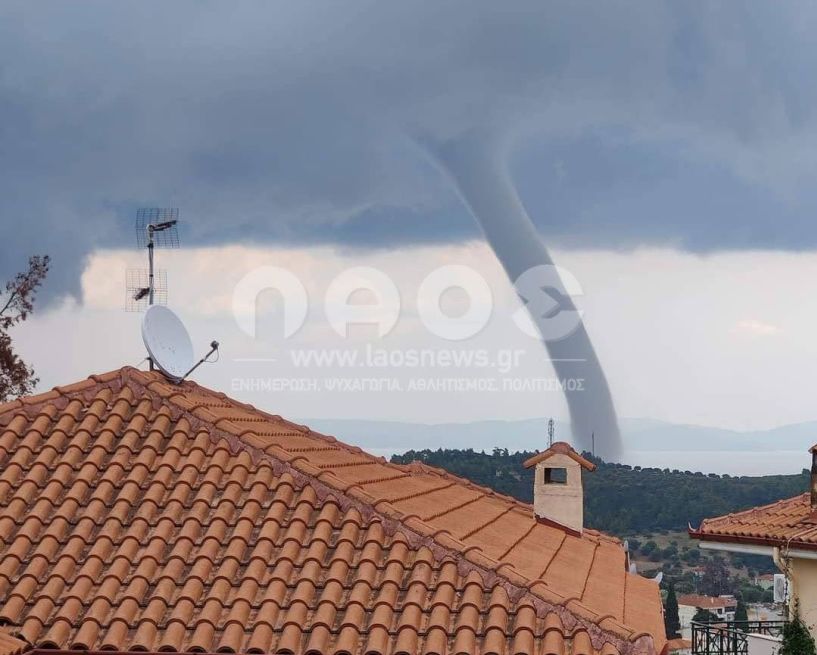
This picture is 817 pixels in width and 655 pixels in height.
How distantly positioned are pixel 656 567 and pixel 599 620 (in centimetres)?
5649

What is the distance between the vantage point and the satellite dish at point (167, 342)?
497 inches

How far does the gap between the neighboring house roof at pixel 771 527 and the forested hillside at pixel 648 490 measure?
107ft

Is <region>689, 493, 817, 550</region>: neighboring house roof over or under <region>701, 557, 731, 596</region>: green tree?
over

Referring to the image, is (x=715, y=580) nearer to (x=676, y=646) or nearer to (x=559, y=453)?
(x=676, y=646)

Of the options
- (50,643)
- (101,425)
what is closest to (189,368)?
(101,425)

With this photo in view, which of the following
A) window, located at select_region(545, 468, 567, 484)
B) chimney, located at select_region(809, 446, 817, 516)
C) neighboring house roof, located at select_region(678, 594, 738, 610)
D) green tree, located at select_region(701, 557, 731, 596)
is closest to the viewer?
chimney, located at select_region(809, 446, 817, 516)

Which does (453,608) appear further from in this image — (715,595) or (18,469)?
(715,595)

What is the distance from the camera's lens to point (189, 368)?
526 inches

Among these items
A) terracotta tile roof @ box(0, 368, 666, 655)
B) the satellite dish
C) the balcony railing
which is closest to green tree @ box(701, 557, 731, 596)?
the balcony railing

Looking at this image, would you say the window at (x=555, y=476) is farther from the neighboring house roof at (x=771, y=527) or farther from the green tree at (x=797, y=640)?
the green tree at (x=797, y=640)

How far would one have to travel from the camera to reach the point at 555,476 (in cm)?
1711

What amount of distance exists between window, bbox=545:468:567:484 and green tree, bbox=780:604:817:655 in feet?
13.2

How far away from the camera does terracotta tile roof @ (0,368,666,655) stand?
8188 millimetres

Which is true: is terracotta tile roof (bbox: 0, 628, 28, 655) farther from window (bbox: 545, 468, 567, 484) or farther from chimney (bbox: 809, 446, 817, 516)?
chimney (bbox: 809, 446, 817, 516)
